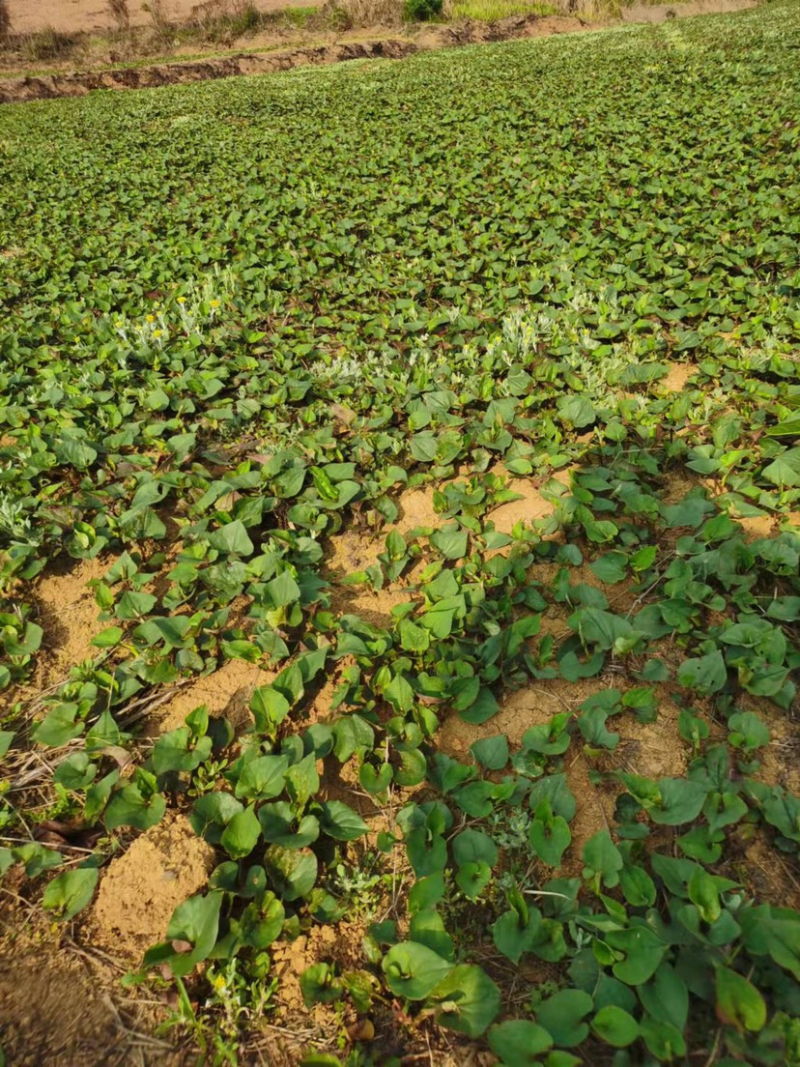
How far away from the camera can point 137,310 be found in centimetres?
555

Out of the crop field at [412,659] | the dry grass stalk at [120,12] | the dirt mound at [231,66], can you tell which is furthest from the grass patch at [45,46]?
the crop field at [412,659]

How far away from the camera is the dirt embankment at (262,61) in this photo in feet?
82.7

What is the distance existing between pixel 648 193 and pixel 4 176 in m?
12.2

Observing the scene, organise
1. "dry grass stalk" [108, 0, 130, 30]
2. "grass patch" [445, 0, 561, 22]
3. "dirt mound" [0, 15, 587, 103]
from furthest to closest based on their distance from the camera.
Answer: "dry grass stalk" [108, 0, 130, 30] → "grass patch" [445, 0, 561, 22] → "dirt mound" [0, 15, 587, 103]

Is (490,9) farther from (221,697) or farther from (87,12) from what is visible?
(221,697)

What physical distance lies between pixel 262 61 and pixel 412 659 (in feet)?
112

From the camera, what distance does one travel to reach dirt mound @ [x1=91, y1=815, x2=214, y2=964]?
67.3 inches

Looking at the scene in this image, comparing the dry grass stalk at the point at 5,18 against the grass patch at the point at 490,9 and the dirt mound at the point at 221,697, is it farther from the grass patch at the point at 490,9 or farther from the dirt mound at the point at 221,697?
the dirt mound at the point at 221,697

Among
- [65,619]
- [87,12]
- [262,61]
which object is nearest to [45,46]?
[87,12]

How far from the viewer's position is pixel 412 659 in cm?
240

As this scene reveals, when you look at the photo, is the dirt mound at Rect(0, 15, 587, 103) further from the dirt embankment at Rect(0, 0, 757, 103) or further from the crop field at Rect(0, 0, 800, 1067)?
the crop field at Rect(0, 0, 800, 1067)

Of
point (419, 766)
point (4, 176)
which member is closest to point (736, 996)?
point (419, 766)

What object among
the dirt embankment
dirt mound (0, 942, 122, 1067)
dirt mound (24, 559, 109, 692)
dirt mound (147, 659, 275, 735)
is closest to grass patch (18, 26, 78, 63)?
the dirt embankment

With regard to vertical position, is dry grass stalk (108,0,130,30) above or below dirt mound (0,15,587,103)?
above
